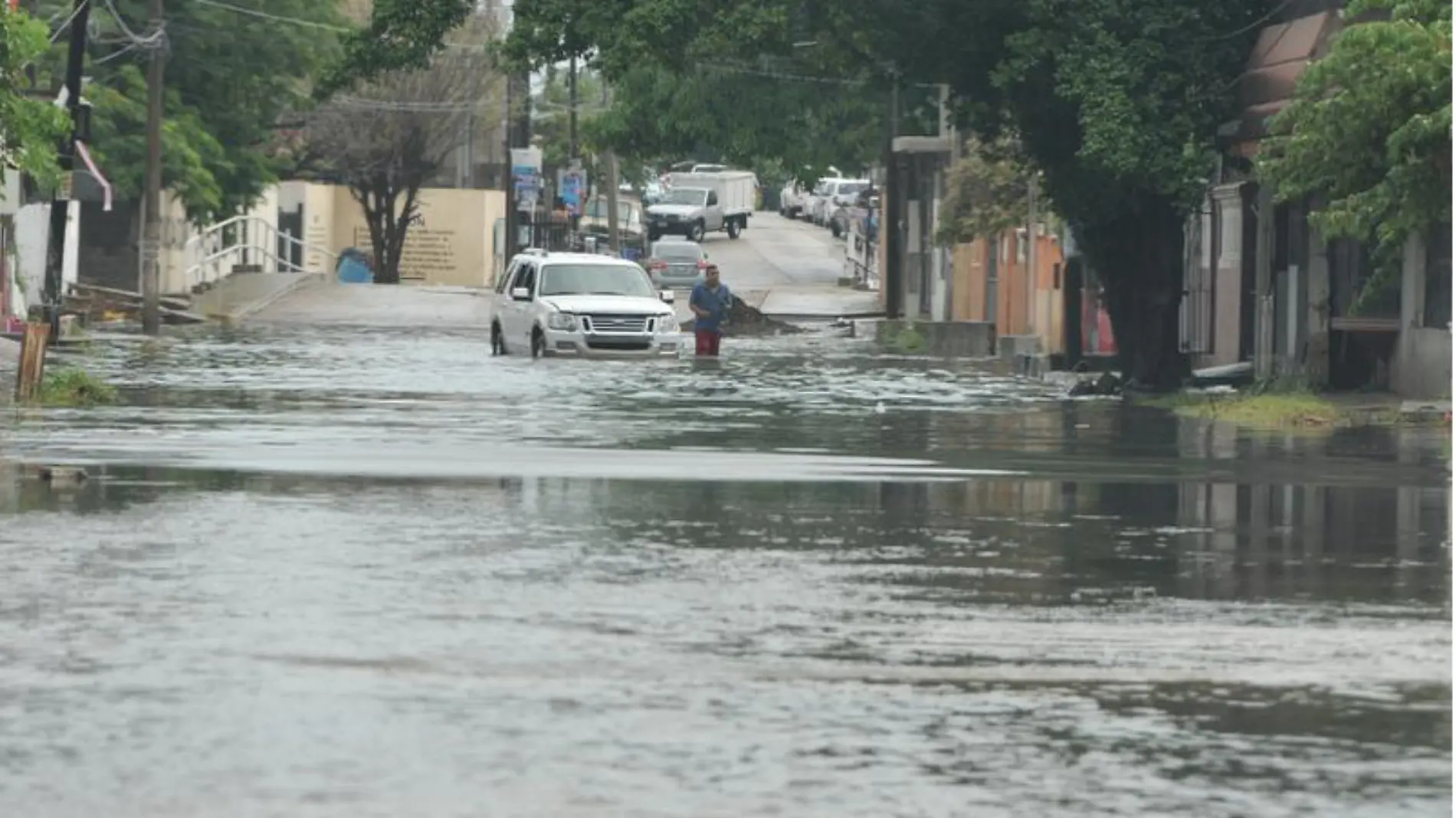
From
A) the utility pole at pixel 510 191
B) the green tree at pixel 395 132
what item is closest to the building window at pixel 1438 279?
the utility pole at pixel 510 191

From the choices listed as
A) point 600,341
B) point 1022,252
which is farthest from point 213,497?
point 1022,252

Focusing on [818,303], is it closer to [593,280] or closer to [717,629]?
[593,280]

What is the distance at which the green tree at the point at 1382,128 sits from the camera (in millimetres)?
29781

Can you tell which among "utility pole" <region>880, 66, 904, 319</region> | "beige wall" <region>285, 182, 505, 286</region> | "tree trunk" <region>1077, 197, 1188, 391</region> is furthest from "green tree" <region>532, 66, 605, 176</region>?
"tree trunk" <region>1077, 197, 1188, 391</region>

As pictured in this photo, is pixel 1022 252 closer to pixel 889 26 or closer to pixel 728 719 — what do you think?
pixel 889 26

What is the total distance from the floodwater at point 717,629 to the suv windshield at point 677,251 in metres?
66.9

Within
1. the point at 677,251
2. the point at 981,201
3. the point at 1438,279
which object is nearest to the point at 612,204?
the point at 677,251

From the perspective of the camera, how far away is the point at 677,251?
3698 inches

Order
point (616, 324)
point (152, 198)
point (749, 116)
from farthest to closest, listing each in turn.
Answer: point (749, 116)
point (152, 198)
point (616, 324)

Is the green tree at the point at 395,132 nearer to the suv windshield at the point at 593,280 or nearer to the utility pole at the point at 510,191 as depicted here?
the utility pole at the point at 510,191

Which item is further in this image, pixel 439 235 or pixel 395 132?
pixel 439 235

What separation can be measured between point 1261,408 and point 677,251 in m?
61.9

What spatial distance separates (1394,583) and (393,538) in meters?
5.06

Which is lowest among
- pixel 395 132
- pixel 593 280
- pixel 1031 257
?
pixel 593 280
